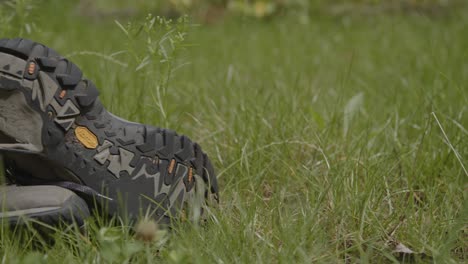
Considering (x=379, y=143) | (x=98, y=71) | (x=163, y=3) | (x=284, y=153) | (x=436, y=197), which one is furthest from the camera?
(x=163, y=3)

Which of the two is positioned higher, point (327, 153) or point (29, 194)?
point (29, 194)

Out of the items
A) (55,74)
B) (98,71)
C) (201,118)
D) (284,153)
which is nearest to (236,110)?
(201,118)

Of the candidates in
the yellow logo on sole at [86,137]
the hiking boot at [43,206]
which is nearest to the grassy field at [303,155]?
the hiking boot at [43,206]

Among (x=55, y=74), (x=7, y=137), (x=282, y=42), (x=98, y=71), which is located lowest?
(x=282, y=42)

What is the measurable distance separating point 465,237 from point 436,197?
0.73ft

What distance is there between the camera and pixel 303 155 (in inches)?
81.2

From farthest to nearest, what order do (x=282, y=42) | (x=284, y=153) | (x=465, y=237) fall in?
(x=282, y=42)
(x=284, y=153)
(x=465, y=237)

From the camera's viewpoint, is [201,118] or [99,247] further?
[201,118]

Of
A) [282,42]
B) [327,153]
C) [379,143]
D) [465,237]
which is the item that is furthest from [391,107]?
[282,42]

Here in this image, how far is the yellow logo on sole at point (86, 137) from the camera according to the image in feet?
5.03

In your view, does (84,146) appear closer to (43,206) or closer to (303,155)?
(43,206)

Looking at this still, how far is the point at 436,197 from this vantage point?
5.91 ft

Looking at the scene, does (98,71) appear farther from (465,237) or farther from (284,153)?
(465,237)

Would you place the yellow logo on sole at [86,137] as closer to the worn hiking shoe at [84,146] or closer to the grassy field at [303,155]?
the worn hiking shoe at [84,146]
